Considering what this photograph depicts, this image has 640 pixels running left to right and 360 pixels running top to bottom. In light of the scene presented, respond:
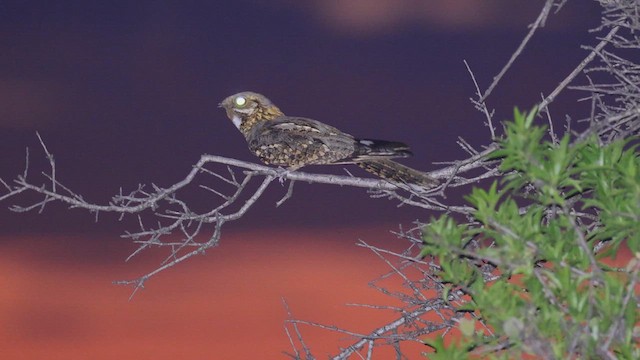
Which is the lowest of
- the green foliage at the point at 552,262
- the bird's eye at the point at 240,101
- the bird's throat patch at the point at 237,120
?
the green foliage at the point at 552,262

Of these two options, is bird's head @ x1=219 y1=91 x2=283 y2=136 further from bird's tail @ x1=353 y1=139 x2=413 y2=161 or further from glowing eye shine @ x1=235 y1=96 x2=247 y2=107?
bird's tail @ x1=353 y1=139 x2=413 y2=161

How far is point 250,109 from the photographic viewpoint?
8883 mm

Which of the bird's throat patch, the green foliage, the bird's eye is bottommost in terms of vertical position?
the green foliage

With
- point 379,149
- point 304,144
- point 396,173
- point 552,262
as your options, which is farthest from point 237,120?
point 552,262

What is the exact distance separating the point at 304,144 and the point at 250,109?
3.29ft

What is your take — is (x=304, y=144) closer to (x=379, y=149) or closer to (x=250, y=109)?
(x=379, y=149)

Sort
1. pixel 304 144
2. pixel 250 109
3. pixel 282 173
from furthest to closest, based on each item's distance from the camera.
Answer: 1. pixel 250 109
2. pixel 304 144
3. pixel 282 173

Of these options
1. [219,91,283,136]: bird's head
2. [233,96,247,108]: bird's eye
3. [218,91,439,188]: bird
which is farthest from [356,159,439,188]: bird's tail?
[233,96,247,108]: bird's eye

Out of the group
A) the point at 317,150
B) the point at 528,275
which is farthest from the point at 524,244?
the point at 317,150

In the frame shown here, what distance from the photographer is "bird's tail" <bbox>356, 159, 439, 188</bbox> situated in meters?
7.11

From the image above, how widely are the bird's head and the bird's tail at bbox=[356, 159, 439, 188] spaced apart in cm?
134

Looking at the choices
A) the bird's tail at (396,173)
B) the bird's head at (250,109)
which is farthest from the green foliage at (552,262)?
the bird's head at (250,109)

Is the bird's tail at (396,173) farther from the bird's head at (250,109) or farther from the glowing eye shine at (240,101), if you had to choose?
Answer: the glowing eye shine at (240,101)

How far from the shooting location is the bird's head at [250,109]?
29.0 feet
